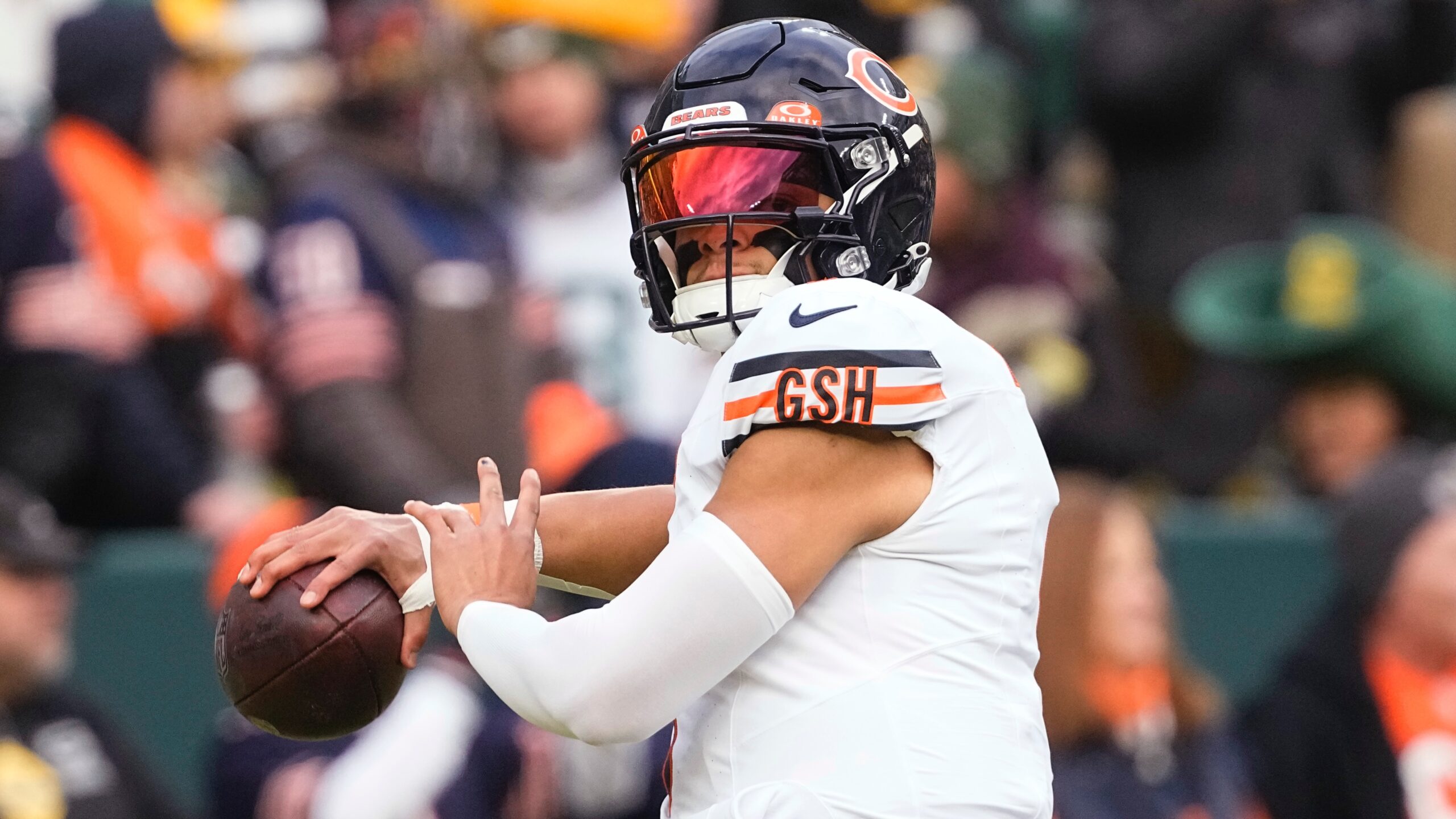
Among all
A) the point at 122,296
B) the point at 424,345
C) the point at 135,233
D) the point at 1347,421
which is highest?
the point at 135,233

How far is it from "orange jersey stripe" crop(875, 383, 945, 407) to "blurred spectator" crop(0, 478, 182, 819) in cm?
324

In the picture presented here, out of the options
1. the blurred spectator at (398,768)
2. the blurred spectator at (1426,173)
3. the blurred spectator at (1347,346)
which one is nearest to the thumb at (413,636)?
the blurred spectator at (398,768)

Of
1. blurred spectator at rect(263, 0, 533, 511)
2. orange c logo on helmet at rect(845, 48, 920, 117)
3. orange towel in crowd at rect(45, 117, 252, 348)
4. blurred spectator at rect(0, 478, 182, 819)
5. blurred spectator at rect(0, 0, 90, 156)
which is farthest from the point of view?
blurred spectator at rect(0, 0, 90, 156)

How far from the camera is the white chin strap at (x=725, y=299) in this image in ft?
8.82

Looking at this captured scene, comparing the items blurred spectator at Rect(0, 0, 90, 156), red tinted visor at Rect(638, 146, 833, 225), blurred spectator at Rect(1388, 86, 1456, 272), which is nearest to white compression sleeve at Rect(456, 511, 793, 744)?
red tinted visor at Rect(638, 146, 833, 225)

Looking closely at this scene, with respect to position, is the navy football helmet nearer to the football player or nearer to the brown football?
the football player

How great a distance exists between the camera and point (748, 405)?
2457mm

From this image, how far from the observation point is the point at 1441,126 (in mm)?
7355

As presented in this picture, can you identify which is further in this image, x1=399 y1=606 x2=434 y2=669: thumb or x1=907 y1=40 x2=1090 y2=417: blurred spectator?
x1=907 y1=40 x2=1090 y2=417: blurred spectator

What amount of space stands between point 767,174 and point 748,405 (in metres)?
0.38

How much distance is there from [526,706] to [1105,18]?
17.5 ft

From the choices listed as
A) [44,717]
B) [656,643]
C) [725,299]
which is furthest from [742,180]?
[44,717]

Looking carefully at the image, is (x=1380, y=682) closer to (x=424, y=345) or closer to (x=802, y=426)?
(x=424, y=345)

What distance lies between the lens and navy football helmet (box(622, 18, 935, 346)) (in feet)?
8.83
